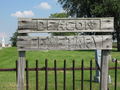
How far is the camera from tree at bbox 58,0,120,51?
2481cm

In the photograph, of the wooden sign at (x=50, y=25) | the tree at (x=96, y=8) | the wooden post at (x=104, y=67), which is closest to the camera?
the wooden sign at (x=50, y=25)

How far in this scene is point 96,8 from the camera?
24.9 meters

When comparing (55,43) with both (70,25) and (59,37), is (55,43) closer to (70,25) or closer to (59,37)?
(59,37)

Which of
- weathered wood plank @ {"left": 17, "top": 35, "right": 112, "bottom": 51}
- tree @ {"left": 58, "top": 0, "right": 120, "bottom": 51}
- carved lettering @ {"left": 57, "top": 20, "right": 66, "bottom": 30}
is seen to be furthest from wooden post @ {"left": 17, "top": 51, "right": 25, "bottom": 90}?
tree @ {"left": 58, "top": 0, "right": 120, "bottom": 51}

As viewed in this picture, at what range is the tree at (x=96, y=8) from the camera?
81.4 feet

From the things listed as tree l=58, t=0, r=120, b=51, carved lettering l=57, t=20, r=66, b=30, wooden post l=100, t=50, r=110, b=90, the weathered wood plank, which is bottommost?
wooden post l=100, t=50, r=110, b=90

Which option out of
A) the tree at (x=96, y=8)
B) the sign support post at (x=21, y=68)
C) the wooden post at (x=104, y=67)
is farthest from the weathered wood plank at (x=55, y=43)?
the tree at (x=96, y=8)

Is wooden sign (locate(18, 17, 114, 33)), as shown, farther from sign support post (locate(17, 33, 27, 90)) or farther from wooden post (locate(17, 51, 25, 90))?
wooden post (locate(17, 51, 25, 90))

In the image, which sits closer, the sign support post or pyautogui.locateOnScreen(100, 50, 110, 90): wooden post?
the sign support post

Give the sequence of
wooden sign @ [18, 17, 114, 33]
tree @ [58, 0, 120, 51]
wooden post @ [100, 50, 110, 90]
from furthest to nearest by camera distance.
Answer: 1. tree @ [58, 0, 120, 51]
2. wooden post @ [100, 50, 110, 90]
3. wooden sign @ [18, 17, 114, 33]

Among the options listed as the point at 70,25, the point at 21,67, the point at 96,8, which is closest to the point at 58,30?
the point at 70,25

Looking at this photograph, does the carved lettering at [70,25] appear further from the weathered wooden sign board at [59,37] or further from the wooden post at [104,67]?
the wooden post at [104,67]

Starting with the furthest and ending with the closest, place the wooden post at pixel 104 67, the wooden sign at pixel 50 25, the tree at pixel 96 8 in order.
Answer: the tree at pixel 96 8 → the wooden post at pixel 104 67 → the wooden sign at pixel 50 25

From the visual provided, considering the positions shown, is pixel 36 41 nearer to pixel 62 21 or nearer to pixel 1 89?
pixel 62 21
